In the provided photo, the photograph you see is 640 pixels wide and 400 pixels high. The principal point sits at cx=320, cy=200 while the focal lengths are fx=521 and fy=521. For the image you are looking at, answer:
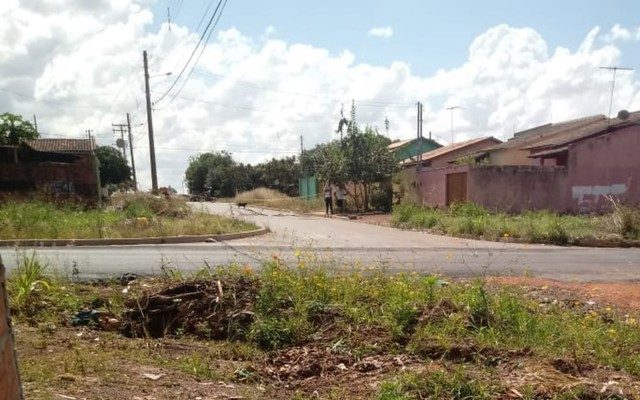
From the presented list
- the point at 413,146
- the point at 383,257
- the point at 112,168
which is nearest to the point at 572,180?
the point at 383,257

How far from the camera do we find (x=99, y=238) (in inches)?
554

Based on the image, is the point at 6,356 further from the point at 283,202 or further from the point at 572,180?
the point at 283,202

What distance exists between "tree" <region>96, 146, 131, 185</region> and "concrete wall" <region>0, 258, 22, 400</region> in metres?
65.4

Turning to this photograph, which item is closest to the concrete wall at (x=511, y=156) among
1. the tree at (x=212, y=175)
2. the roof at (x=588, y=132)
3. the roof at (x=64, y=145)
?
the roof at (x=588, y=132)

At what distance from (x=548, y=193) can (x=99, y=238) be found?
18.3 metres

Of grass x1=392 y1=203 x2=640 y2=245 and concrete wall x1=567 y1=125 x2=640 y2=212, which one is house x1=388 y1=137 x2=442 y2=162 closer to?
concrete wall x1=567 y1=125 x2=640 y2=212

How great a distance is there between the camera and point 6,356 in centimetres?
179

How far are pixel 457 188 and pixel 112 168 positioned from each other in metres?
51.4

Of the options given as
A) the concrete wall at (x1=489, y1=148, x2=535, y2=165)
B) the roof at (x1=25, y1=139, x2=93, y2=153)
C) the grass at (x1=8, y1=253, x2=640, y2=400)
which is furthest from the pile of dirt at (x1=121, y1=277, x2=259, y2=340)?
the roof at (x1=25, y1=139, x2=93, y2=153)

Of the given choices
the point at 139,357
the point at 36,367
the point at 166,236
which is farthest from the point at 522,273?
the point at 166,236

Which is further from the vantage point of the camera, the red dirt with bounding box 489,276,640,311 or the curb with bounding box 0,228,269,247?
the curb with bounding box 0,228,269,247

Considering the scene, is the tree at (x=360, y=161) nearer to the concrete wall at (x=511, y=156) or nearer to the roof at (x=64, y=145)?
the concrete wall at (x=511, y=156)

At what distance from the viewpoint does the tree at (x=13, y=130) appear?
2550 cm

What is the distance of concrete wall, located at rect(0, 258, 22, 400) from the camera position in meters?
1.75
